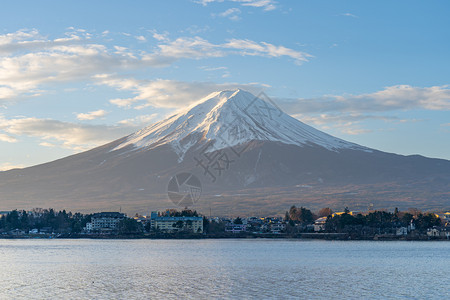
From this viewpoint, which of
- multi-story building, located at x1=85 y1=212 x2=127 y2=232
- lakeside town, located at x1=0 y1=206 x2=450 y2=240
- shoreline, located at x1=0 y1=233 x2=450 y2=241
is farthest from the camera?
multi-story building, located at x1=85 y1=212 x2=127 y2=232

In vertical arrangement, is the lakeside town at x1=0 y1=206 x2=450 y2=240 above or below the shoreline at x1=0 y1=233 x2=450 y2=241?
above

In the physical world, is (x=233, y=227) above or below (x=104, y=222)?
below

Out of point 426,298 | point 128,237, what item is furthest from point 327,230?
point 426,298

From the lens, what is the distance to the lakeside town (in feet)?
403

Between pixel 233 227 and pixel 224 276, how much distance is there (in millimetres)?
91330

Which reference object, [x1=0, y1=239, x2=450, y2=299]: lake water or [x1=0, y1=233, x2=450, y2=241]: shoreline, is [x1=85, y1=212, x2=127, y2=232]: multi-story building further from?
[x1=0, y1=239, x2=450, y2=299]: lake water

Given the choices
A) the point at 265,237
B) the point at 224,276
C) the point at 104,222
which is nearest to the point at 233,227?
the point at 265,237

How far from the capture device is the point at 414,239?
373 feet

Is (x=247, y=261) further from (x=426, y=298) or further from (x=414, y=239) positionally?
(x=414, y=239)

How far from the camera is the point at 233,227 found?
14075cm

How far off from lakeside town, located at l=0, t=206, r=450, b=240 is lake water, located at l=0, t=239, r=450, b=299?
2017 inches

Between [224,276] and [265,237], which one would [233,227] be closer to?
[265,237]

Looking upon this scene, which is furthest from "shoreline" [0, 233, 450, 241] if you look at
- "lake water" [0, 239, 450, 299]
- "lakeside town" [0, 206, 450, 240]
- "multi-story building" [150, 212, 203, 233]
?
"lake water" [0, 239, 450, 299]

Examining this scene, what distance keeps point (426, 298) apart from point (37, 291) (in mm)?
21611
